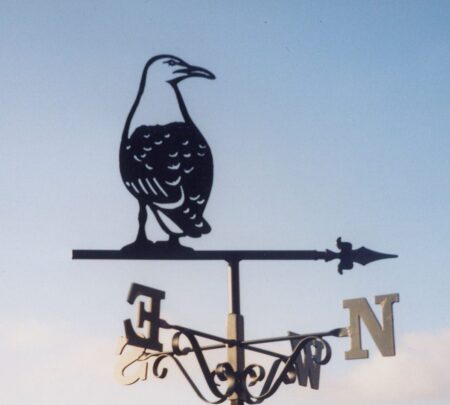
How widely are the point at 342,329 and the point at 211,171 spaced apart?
46.1 inches

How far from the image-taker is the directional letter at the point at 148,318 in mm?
3398

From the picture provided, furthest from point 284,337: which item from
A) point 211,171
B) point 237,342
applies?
point 211,171

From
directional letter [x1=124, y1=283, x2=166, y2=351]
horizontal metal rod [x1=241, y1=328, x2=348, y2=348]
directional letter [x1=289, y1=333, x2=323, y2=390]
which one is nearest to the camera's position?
directional letter [x1=124, y1=283, x2=166, y2=351]

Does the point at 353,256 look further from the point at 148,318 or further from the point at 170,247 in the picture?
the point at 148,318

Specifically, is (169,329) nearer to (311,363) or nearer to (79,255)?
(79,255)

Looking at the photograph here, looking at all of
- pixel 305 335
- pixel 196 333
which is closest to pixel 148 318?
pixel 196 333

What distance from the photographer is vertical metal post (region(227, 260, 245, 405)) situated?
346cm

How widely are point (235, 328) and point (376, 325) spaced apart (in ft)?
2.32

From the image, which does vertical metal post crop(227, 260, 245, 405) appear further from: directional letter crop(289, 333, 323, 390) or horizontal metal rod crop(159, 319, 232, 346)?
directional letter crop(289, 333, 323, 390)

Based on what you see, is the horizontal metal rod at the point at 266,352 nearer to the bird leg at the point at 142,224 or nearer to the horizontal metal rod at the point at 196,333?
the horizontal metal rod at the point at 196,333

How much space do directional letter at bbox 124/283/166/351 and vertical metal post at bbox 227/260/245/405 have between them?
14.0 inches

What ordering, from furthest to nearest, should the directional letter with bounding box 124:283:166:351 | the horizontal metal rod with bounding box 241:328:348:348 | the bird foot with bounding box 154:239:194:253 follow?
the bird foot with bounding box 154:239:194:253, the horizontal metal rod with bounding box 241:328:348:348, the directional letter with bounding box 124:283:166:351

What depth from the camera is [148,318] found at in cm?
345

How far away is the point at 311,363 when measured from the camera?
400 centimetres
